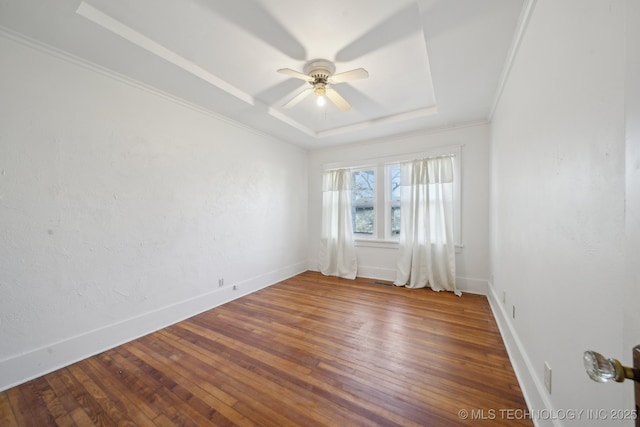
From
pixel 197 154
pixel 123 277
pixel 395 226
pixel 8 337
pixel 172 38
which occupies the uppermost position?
pixel 172 38

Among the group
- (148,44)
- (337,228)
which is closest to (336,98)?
(148,44)

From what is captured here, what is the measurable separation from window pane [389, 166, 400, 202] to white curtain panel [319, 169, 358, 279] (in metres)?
0.76

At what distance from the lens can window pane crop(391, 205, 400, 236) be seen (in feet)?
13.0

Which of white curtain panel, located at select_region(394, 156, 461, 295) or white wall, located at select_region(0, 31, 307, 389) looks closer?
white wall, located at select_region(0, 31, 307, 389)

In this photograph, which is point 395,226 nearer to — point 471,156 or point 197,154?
point 471,156

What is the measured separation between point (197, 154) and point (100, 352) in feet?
7.04

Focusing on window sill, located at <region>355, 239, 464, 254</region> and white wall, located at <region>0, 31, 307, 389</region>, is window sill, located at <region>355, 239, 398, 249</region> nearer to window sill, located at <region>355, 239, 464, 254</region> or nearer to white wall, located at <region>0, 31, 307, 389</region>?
window sill, located at <region>355, 239, 464, 254</region>

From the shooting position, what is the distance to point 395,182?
3.98m

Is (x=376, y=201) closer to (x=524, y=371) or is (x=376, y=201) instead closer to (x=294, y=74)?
(x=294, y=74)

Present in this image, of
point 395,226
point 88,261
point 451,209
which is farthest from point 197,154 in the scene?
point 451,209

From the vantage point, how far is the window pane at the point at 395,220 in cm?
395

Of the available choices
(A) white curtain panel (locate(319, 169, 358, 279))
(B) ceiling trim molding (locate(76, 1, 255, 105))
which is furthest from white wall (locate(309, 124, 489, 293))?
(B) ceiling trim molding (locate(76, 1, 255, 105))

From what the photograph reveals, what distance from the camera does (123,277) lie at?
219 cm

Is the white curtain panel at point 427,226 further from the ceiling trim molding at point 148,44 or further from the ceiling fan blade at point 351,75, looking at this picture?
the ceiling trim molding at point 148,44
